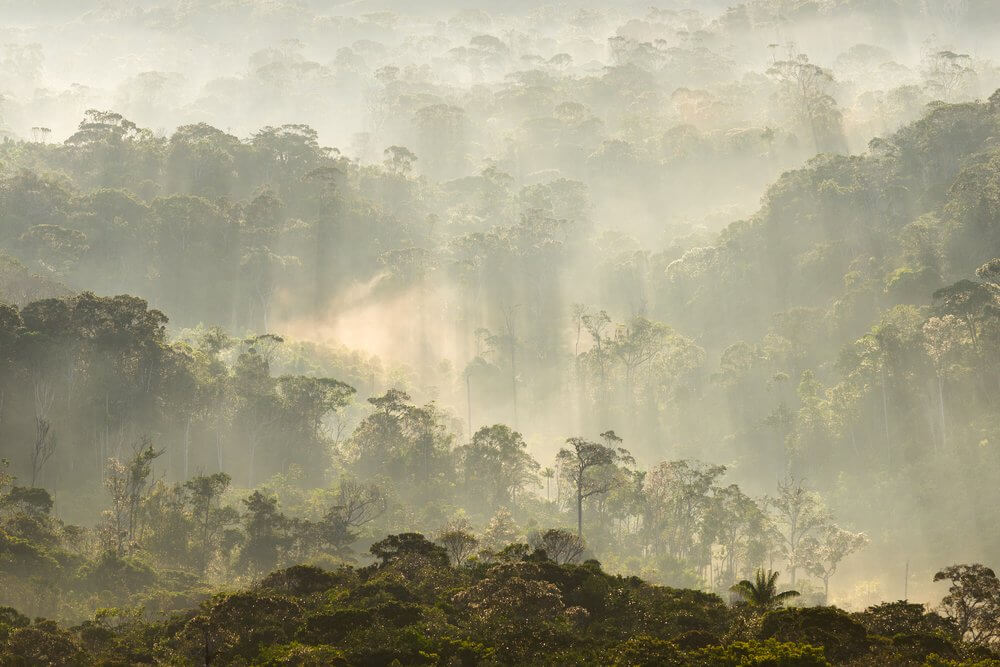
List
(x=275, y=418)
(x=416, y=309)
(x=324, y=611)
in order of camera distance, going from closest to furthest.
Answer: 1. (x=324, y=611)
2. (x=275, y=418)
3. (x=416, y=309)

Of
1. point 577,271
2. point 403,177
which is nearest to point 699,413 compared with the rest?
point 577,271

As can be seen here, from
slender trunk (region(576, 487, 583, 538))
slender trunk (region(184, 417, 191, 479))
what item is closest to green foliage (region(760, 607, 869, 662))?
slender trunk (region(576, 487, 583, 538))

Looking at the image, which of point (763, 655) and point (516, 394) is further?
point (516, 394)

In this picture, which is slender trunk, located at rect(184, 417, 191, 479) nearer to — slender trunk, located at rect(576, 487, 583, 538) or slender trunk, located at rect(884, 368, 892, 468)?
slender trunk, located at rect(576, 487, 583, 538)

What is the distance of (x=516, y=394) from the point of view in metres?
113

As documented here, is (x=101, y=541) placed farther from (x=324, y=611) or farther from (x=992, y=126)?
(x=992, y=126)

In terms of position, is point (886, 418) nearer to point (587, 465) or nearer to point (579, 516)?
point (587, 465)

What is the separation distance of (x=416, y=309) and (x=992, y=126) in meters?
70.7

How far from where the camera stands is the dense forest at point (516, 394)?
39.5 metres

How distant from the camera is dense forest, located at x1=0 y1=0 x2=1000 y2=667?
130ft

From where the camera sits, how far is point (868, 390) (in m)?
86.8

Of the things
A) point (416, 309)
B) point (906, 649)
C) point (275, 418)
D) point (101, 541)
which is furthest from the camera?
point (416, 309)

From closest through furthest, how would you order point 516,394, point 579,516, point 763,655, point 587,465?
point 763,655, point 579,516, point 587,465, point 516,394

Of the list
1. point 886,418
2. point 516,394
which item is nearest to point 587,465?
point 886,418
